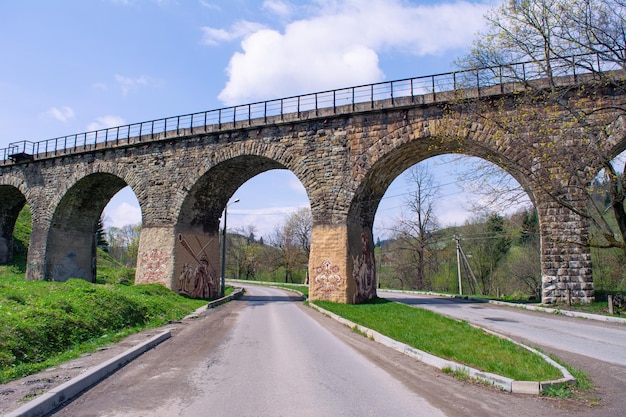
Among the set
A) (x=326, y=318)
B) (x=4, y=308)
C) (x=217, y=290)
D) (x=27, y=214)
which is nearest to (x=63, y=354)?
(x=4, y=308)

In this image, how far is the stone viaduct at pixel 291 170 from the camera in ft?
55.9

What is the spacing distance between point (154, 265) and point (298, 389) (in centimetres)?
1963

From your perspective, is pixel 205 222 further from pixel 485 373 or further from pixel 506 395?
pixel 506 395

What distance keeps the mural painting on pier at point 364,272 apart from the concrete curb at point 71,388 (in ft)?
42.5

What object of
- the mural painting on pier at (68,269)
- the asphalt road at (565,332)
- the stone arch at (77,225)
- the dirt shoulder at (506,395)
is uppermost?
the stone arch at (77,225)

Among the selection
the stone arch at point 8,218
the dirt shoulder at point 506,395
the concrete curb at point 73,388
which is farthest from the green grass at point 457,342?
the stone arch at point 8,218

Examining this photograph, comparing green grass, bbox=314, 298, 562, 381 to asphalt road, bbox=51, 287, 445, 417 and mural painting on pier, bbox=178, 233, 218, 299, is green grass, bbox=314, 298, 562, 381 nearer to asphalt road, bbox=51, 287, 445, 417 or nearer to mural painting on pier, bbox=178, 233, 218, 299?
asphalt road, bbox=51, 287, 445, 417

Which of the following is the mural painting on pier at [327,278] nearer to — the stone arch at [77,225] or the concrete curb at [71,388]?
the concrete curb at [71,388]

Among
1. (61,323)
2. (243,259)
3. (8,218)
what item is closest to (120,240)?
(243,259)

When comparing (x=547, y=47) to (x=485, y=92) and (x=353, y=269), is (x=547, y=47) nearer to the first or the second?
(x=485, y=92)

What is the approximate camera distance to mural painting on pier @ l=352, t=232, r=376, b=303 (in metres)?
20.0

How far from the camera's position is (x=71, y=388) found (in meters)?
5.37

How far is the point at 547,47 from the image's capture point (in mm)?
11617

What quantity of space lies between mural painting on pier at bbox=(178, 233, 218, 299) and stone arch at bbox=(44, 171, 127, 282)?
690 centimetres
